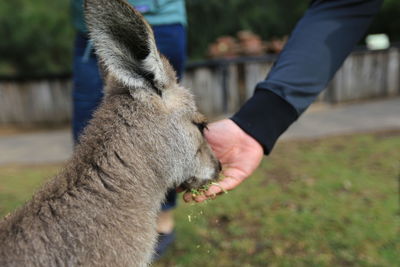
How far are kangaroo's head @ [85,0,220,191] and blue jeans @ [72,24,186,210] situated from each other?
2.70 feet

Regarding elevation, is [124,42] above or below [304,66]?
above

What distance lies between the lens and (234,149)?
210 cm

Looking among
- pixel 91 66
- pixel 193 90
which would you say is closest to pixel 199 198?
pixel 91 66

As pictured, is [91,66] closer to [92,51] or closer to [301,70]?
[92,51]

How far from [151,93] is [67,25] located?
6.82 m

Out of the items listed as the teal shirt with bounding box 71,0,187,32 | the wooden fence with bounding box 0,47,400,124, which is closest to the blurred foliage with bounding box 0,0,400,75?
the wooden fence with bounding box 0,47,400,124

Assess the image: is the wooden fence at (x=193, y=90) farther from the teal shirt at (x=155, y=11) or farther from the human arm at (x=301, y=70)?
the human arm at (x=301, y=70)

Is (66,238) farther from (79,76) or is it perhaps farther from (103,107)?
(79,76)

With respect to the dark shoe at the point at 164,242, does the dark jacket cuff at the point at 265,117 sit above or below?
above

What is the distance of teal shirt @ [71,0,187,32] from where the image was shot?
2.41 meters

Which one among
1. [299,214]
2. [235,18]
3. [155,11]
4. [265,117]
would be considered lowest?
[299,214]

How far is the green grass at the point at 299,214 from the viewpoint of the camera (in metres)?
3.00

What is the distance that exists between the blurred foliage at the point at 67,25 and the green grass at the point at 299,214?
312 cm

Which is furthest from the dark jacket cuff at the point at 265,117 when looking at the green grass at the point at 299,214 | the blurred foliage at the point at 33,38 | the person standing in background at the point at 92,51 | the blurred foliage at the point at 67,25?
the blurred foliage at the point at 67,25
